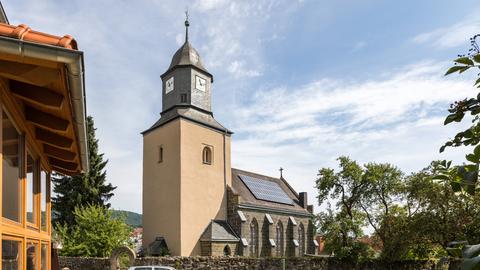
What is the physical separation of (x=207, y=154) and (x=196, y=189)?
→ 10.4ft

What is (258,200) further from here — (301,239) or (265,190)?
(301,239)

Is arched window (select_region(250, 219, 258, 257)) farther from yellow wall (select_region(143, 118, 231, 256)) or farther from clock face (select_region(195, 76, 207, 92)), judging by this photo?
clock face (select_region(195, 76, 207, 92))

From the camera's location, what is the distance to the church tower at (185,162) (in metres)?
29.1

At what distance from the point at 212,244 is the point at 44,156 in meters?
24.4

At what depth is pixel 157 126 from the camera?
31.9 m

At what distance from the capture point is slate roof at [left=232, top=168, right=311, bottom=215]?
109 ft

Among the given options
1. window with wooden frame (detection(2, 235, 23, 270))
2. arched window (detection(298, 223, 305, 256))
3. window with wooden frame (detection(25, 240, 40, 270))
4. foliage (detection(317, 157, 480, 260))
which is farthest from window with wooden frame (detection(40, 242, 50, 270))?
arched window (detection(298, 223, 305, 256))

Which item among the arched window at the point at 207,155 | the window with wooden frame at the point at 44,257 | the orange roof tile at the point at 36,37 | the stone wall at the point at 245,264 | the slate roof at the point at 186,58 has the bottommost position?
the stone wall at the point at 245,264

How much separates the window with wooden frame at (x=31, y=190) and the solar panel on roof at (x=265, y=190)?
1188 inches

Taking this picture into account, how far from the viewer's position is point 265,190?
121 feet

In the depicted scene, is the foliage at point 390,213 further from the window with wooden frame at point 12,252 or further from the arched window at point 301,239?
the window with wooden frame at point 12,252

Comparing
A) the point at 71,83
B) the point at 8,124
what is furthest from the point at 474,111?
the point at 8,124

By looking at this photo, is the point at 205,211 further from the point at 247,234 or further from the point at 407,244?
the point at 407,244

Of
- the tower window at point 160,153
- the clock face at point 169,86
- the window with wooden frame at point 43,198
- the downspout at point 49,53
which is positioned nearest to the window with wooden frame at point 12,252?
the downspout at point 49,53
